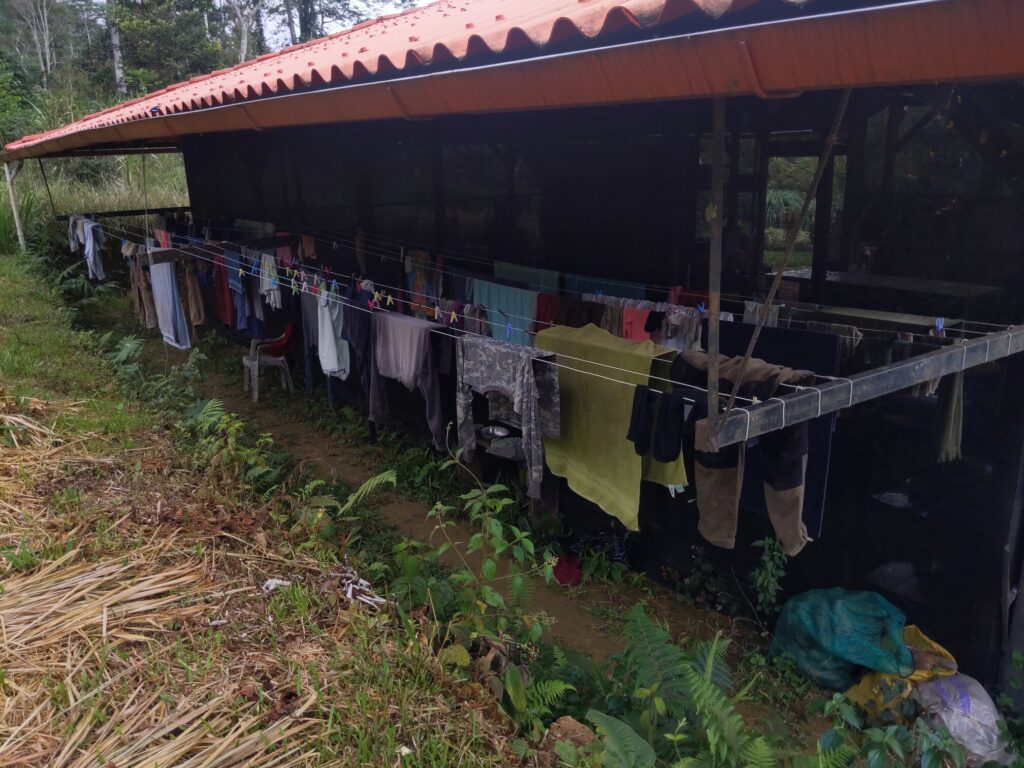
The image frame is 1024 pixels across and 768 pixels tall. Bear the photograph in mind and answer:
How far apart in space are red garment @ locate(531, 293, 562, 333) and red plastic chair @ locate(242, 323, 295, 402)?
4213mm

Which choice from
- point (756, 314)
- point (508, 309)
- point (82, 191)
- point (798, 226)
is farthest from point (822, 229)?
point (82, 191)

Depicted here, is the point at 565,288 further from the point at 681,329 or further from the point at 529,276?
the point at 681,329

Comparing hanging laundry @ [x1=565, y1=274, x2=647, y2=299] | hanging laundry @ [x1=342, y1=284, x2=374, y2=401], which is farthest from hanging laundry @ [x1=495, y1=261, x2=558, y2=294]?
hanging laundry @ [x1=342, y1=284, x2=374, y2=401]

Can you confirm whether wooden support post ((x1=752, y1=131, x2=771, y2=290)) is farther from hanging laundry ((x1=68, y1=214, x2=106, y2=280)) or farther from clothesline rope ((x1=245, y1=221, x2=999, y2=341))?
hanging laundry ((x1=68, y1=214, x2=106, y2=280))

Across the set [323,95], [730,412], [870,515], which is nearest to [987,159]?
[870,515]

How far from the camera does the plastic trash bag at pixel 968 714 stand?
4125 millimetres

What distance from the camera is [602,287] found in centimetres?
641

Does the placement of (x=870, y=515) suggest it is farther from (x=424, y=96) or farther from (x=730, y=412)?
(x=424, y=96)

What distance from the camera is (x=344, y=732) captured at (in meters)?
2.84

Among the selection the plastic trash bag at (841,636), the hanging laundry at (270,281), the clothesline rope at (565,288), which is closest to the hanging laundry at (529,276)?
the clothesline rope at (565,288)

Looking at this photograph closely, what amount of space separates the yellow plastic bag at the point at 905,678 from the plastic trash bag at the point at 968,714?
0.05m

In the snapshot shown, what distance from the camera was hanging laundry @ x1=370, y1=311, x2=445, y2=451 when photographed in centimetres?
564

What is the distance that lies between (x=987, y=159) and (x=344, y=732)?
433 centimetres

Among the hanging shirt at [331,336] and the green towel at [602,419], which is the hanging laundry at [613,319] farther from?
the hanging shirt at [331,336]
